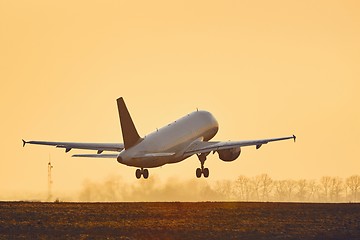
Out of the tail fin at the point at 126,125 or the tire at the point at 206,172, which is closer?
the tail fin at the point at 126,125

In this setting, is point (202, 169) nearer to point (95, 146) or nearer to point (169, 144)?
point (169, 144)

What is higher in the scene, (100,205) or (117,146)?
(117,146)

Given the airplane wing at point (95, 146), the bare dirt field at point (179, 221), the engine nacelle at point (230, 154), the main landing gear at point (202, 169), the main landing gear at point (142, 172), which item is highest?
the airplane wing at point (95, 146)

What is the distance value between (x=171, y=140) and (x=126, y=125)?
8.07 m

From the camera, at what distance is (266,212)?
6397 centimetres

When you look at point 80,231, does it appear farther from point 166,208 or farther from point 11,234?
point 166,208

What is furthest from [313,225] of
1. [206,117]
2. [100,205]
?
[206,117]

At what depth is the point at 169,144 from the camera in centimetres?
9494

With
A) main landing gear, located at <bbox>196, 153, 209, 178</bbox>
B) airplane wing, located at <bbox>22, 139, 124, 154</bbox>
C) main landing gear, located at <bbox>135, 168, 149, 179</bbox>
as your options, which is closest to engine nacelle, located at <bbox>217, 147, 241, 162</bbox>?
main landing gear, located at <bbox>196, 153, 209, 178</bbox>

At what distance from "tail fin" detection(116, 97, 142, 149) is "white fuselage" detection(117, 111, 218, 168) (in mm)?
711

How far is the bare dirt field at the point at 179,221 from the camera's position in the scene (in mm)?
49981

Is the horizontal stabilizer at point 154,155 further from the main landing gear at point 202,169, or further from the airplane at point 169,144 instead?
the main landing gear at point 202,169

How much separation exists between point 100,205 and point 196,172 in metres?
31.0

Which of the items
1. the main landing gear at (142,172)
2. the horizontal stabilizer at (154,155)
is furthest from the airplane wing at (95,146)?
the horizontal stabilizer at (154,155)
